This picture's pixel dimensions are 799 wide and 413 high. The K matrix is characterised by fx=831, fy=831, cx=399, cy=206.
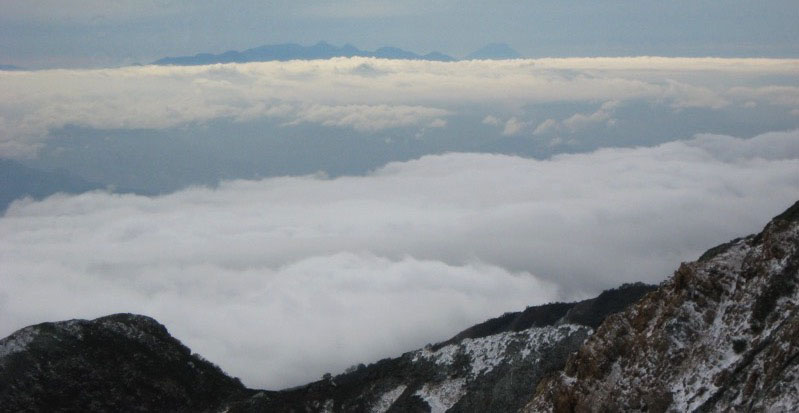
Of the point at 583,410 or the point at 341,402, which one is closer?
the point at 583,410

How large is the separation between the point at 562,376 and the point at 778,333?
1041 cm

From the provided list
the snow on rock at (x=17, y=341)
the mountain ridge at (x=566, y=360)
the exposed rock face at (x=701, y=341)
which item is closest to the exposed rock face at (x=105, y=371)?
the snow on rock at (x=17, y=341)

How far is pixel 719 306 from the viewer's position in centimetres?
3459

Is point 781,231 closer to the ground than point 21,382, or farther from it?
closer to the ground

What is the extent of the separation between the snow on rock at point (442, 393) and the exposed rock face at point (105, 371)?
18.4m

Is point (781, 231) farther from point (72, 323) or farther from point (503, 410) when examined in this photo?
point (72, 323)

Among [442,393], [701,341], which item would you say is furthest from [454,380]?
[701,341]

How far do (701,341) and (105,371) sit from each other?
5557cm

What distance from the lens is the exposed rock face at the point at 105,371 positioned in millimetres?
68562

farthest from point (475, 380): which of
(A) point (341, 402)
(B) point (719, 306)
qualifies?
(B) point (719, 306)

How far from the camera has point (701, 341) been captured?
33.5 metres

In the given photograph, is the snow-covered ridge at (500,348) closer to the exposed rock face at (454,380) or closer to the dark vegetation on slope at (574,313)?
the exposed rock face at (454,380)

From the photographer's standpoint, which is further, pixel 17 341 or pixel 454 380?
pixel 17 341

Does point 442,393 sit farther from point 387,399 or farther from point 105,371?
point 105,371
